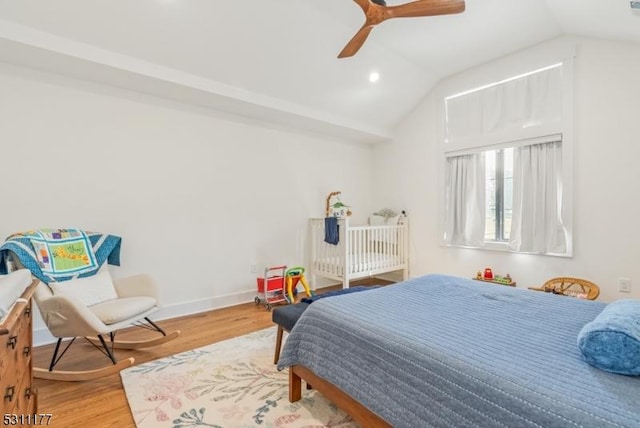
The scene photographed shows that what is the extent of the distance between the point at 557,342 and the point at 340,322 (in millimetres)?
916

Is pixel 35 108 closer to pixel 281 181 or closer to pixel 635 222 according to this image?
pixel 281 181

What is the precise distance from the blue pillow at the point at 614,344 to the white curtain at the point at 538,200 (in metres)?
2.58

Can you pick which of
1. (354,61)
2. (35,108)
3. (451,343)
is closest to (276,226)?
(354,61)

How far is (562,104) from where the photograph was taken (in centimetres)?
328

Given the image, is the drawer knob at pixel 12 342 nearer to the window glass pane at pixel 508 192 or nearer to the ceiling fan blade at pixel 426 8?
the ceiling fan blade at pixel 426 8

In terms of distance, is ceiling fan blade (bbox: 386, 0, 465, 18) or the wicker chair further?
the wicker chair

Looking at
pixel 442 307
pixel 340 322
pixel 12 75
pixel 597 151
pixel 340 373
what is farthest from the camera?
pixel 597 151

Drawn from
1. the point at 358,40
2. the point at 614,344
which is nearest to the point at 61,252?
the point at 358,40

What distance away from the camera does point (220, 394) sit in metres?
1.96

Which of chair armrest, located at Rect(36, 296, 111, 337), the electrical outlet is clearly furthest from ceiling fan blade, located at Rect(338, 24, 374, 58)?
the electrical outlet

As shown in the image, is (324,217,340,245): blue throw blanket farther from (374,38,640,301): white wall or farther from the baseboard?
(374,38,640,301): white wall

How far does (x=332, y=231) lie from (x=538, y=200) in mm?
2348

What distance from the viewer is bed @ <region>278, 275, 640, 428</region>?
3.03 ft

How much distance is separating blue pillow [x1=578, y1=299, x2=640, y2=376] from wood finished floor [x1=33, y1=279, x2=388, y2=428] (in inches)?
85.1
